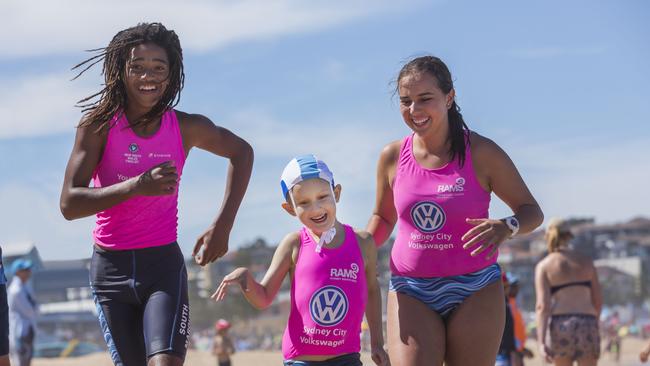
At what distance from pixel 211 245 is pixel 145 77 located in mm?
924

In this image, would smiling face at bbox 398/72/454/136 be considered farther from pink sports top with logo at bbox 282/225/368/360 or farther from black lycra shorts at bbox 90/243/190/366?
black lycra shorts at bbox 90/243/190/366

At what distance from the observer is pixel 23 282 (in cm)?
1516

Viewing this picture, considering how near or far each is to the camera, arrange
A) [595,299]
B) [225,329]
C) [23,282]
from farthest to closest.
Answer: [225,329] → [23,282] → [595,299]

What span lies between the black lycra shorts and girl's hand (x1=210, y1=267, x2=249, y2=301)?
217mm

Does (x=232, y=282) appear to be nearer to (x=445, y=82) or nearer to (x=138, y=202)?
(x=138, y=202)

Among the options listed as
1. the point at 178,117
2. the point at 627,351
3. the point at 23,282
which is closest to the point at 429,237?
the point at 178,117

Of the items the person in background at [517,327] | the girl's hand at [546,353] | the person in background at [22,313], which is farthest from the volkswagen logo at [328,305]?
the person in background at [22,313]

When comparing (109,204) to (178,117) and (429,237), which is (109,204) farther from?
(429,237)

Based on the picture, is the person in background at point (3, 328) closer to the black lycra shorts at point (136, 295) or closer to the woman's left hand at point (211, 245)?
the black lycra shorts at point (136, 295)

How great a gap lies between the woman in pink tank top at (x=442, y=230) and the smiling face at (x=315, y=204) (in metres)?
0.39

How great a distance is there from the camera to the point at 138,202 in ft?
19.4

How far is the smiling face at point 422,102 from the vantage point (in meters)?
6.30

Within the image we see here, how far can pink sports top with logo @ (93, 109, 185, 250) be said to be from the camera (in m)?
5.88

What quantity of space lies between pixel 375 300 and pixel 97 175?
5.39 feet
